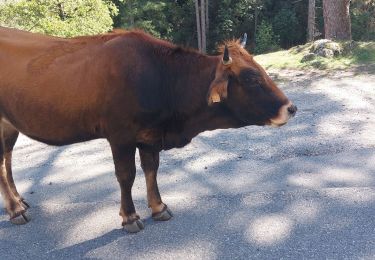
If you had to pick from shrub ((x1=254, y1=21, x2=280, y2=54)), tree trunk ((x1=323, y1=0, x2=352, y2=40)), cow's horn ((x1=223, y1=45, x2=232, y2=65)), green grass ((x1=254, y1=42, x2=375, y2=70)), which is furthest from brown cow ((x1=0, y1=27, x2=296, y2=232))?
shrub ((x1=254, y1=21, x2=280, y2=54))

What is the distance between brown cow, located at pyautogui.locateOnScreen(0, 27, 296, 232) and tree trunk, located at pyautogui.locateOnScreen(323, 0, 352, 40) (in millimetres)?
10030

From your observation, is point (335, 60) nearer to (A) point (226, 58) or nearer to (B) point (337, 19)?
(B) point (337, 19)

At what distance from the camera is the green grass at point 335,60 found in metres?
11.4

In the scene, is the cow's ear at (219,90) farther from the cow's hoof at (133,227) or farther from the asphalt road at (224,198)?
the cow's hoof at (133,227)

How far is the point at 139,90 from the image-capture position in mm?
4016

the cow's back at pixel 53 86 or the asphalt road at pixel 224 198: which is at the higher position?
the cow's back at pixel 53 86

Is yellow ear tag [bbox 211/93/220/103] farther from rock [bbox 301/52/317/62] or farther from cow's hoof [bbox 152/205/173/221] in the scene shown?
rock [bbox 301/52/317/62]

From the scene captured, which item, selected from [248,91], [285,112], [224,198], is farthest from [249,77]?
[224,198]

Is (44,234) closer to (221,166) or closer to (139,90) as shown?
(139,90)

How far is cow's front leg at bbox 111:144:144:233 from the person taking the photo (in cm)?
419

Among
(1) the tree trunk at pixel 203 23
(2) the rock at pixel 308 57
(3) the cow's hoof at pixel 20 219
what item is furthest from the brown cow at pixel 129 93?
(1) the tree trunk at pixel 203 23

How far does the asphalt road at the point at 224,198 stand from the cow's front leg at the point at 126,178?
111 millimetres

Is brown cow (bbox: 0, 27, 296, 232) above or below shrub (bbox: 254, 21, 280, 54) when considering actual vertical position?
above

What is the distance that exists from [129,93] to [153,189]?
1.11 metres
